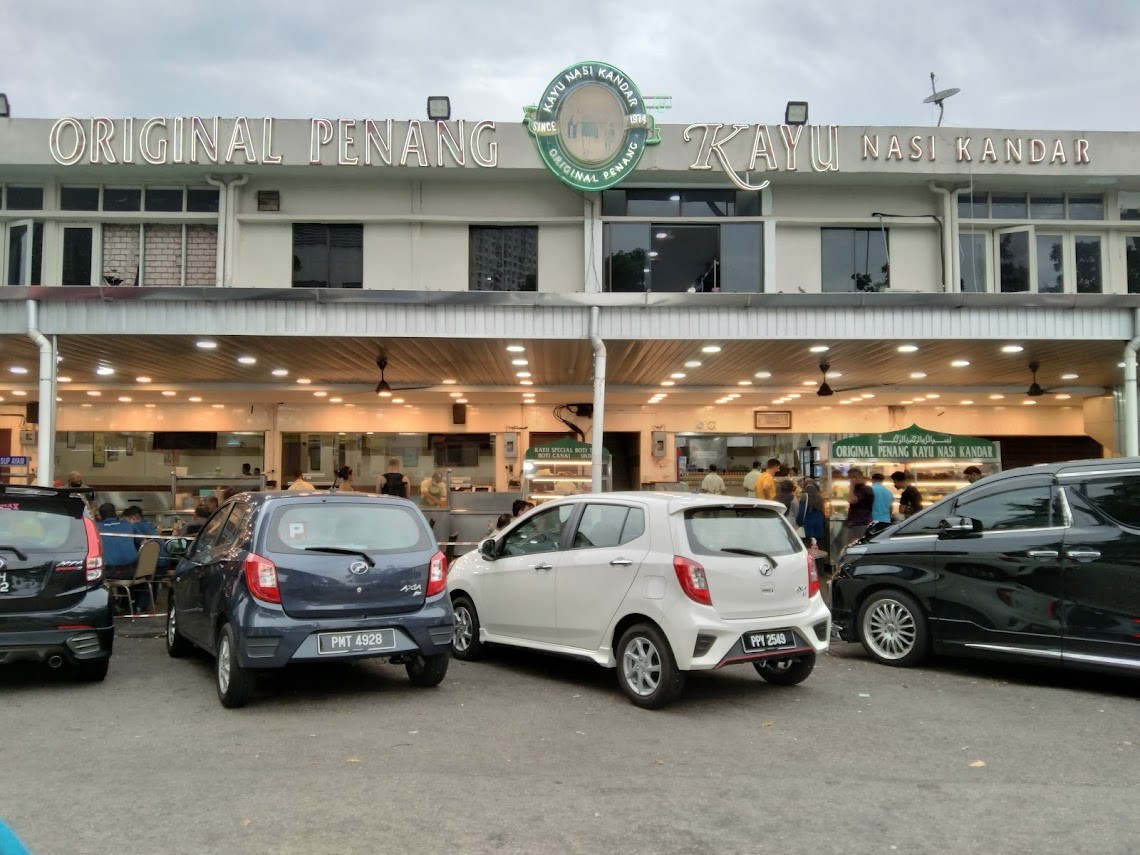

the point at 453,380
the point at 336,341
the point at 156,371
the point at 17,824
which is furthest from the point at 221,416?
the point at 17,824

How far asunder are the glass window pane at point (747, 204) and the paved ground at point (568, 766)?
1091 centimetres

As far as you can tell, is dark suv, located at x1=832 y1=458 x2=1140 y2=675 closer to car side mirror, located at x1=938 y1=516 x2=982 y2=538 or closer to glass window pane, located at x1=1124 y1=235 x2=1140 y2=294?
car side mirror, located at x1=938 y1=516 x2=982 y2=538

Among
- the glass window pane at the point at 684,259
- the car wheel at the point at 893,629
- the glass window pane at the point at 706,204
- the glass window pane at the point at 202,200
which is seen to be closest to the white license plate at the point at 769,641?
the car wheel at the point at 893,629

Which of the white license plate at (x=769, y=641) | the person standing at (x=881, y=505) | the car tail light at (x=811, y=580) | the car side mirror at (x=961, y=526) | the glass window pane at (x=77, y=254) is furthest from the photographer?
the glass window pane at (x=77, y=254)

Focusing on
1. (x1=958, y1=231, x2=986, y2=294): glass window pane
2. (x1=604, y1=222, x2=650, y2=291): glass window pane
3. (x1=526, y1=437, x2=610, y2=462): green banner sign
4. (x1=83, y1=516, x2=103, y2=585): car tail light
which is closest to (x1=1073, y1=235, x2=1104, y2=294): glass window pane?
(x1=958, y1=231, x2=986, y2=294): glass window pane

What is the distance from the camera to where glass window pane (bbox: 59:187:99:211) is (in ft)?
54.6

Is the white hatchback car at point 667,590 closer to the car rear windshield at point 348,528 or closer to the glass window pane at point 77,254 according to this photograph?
the car rear windshield at point 348,528

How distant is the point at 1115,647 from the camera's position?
659 centimetres

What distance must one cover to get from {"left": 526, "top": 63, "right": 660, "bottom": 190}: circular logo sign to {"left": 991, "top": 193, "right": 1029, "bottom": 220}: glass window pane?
712 cm

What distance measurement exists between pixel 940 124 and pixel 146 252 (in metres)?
15.3

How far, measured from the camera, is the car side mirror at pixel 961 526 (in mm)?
7535

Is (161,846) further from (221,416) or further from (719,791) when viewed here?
(221,416)

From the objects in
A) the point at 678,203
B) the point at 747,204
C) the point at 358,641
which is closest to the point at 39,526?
the point at 358,641

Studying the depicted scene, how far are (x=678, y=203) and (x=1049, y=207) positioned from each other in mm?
7447
